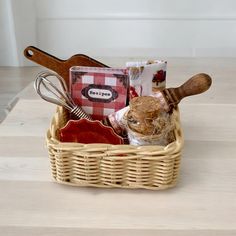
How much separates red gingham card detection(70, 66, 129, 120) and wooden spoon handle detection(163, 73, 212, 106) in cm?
10

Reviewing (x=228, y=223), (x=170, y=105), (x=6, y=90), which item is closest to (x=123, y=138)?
(x=170, y=105)

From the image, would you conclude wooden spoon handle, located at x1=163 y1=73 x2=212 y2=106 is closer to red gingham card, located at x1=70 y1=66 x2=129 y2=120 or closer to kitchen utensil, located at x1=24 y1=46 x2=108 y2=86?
red gingham card, located at x1=70 y1=66 x2=129 y2=120

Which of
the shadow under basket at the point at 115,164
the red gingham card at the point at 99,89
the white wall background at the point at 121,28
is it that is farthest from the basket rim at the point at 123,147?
the white wall background at the point at 121,28

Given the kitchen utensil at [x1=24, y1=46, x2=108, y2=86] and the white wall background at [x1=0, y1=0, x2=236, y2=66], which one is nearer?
the kitchen utensil at [x1=24, y1=46, x2=108, y2=86]

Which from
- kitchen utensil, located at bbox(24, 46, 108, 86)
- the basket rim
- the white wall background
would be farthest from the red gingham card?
the white wall background

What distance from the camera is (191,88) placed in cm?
73

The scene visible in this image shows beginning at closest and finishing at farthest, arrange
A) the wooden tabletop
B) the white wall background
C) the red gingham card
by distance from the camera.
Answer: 1. the wooden tabletop
2. the red gingham card
3. the white wall background

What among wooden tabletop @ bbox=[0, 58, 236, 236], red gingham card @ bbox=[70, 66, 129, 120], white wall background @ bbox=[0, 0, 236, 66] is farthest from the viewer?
white wall background @ bbox=[0, 0, 236, 66]

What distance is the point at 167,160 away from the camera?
67cm

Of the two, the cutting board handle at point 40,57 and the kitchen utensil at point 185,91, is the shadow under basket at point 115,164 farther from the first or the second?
the cutting board handle at point 40,57

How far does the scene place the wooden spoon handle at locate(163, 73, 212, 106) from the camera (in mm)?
714

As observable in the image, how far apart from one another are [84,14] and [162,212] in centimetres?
168

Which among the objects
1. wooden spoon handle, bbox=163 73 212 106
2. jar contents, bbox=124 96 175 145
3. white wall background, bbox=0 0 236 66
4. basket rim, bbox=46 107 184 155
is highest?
wooden spoon handle, bbox=163 73 212 106

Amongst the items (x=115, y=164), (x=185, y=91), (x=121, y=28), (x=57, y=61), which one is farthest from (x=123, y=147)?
(x=121, y=28)
